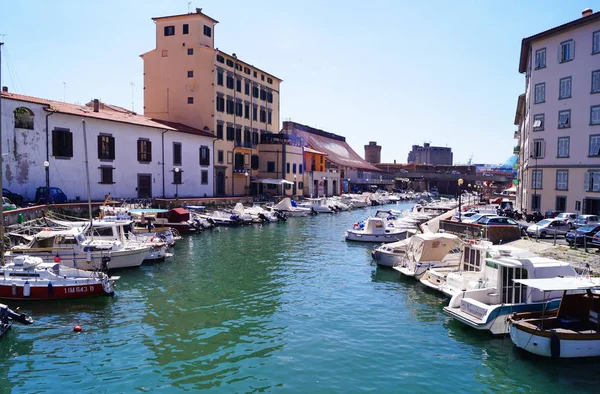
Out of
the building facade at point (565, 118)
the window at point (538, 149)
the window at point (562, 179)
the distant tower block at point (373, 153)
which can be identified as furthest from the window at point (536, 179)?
the distant tower block at point (373, 153)

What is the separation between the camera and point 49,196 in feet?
132

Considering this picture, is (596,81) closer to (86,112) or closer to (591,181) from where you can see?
(591,181)

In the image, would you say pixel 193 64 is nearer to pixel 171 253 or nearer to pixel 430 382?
pixel 171 253

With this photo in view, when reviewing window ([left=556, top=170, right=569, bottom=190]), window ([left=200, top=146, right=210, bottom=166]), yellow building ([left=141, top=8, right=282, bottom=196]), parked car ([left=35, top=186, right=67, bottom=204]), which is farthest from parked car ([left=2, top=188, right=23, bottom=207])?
window ([left=556, top=170, right=569, bottom=190])

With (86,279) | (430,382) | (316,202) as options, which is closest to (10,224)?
(86,279)

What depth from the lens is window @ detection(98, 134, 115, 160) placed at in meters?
46.7

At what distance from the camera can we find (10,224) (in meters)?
29.3

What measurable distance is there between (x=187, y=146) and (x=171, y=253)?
27.2m

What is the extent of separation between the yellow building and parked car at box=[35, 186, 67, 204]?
24.4m

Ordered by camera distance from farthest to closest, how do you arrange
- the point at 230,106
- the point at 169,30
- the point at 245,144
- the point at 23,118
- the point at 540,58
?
the point at 245,144
the point at 230,106
the point at 169,30
the point at 540,58
the point at 23,118

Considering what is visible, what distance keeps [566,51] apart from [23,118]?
4733 centimetres

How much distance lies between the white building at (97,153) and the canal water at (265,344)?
19.0m

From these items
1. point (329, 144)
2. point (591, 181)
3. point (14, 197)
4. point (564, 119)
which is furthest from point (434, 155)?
point (14, 197)

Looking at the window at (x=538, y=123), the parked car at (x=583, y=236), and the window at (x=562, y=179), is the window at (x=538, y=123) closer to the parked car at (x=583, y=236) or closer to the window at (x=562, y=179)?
the window at (x=562, y=179)
